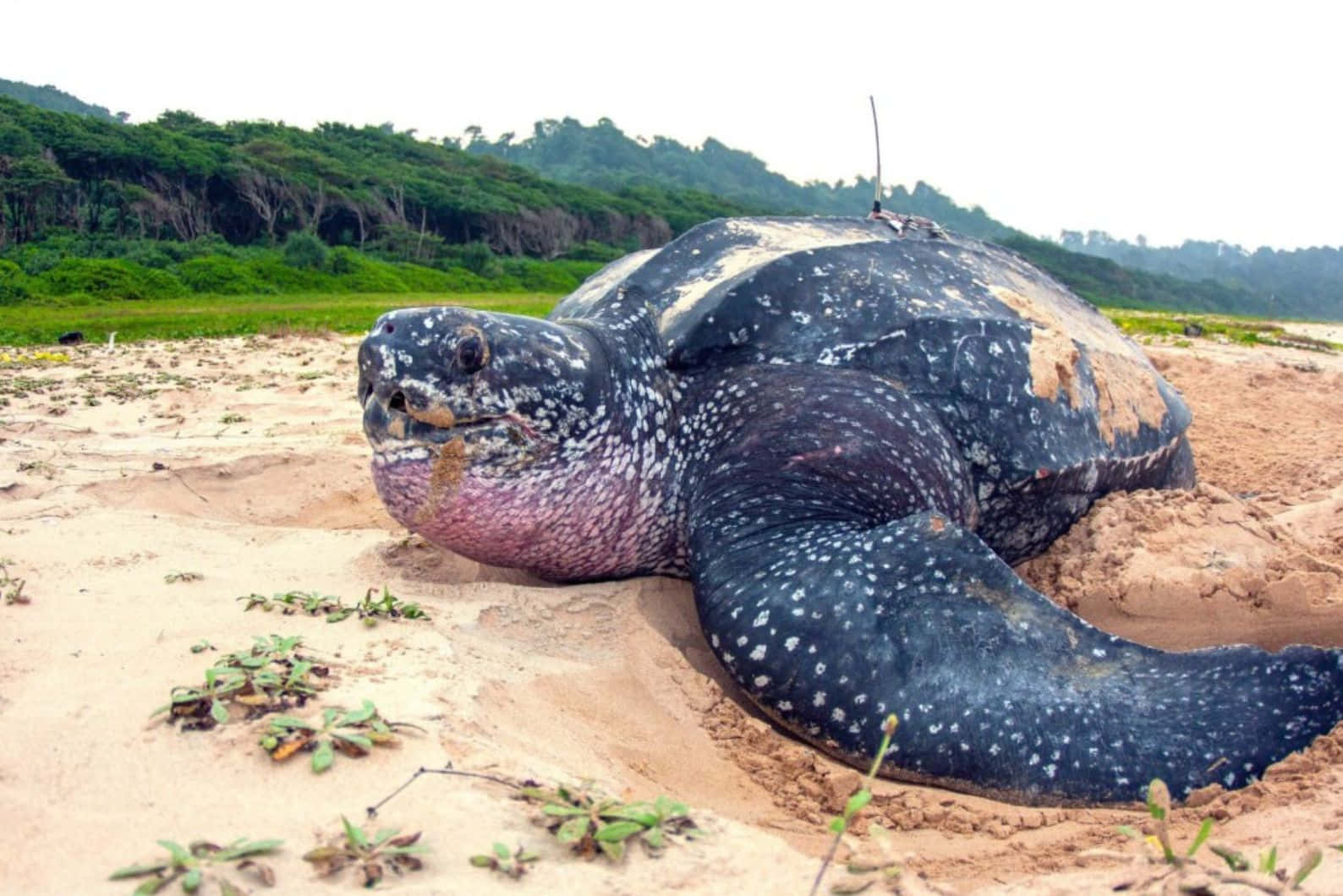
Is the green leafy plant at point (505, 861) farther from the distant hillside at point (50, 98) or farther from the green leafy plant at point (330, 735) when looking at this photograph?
the distant hillside at point (50, 98)

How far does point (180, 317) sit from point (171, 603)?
901 centimetres

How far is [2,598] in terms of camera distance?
5.67 feet

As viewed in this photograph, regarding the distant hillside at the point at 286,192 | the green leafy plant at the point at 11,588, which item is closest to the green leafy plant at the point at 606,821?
the green leafy plant at the point at 11,588

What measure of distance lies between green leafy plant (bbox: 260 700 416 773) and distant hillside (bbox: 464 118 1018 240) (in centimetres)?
5802

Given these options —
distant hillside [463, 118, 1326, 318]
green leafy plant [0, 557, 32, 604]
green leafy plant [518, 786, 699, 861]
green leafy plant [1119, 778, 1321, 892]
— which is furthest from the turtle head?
distant hillside [463, 118, 1326, 318]

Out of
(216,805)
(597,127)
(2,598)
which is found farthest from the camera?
(597,127)

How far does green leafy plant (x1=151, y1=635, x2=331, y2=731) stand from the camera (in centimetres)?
123

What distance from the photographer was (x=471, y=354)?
189 centimetres

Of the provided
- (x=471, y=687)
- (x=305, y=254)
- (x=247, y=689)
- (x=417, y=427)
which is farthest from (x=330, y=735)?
(x=305, y=254)

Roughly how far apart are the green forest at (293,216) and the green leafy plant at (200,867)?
13650 millimetres

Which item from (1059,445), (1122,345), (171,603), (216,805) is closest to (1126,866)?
(216,805)

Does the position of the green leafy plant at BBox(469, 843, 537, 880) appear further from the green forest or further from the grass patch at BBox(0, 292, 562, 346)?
the green forest

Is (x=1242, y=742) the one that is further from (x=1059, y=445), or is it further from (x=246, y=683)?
(x=246, y=683)

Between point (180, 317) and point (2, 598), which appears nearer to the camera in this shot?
point (2, 598)
